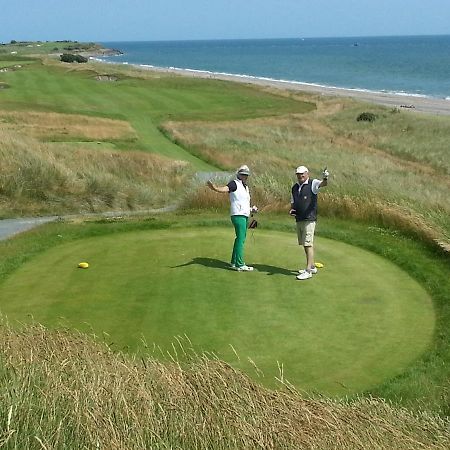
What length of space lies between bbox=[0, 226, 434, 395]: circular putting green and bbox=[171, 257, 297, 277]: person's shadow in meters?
0.02

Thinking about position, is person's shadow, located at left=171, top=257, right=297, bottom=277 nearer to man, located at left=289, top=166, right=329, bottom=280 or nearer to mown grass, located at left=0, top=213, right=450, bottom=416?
man, located at left=289, top=166, right=329, bottom=280

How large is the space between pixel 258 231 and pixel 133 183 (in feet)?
25.7

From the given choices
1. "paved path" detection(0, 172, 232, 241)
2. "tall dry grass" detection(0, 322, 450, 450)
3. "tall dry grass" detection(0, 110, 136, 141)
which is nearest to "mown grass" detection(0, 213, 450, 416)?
"paved path" detection(0, 172, 232, 241)

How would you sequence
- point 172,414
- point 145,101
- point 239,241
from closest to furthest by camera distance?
point 172,414
point 239,241
point 145,101

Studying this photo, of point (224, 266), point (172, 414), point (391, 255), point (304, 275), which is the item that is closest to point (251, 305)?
point (304, 275)

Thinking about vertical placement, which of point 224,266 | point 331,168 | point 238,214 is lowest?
point 331,168

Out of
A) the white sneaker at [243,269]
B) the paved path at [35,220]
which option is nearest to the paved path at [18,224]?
the paved path at [35,220]

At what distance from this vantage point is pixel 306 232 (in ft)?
36.9

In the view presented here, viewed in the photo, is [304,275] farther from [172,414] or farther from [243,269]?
[172,414]

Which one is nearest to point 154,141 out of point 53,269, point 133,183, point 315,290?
point 133,183

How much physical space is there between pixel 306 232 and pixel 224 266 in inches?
58.8

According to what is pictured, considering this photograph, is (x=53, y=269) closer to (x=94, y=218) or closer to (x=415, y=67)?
(x=94, y=218)

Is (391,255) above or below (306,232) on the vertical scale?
below

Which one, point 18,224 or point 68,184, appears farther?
point 68,184
